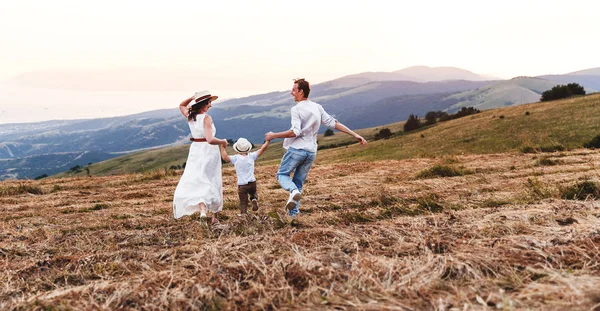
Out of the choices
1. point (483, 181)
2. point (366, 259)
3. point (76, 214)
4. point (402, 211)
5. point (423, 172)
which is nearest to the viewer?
point (366, 259)

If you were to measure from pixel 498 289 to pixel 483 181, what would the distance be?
8.50 m

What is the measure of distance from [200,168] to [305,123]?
2290mm

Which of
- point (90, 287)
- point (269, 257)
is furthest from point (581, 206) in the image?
point (90, 287)

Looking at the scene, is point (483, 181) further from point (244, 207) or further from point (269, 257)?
point (269, 257)

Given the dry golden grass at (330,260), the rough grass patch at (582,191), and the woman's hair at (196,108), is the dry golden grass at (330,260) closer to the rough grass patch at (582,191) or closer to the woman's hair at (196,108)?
the rough grass patch at (582,191)

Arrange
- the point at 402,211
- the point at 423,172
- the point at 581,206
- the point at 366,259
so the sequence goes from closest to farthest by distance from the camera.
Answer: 1. the point at 366,259
2. the point at 581,206
3. the point at 402,211
4. the point at 423,172

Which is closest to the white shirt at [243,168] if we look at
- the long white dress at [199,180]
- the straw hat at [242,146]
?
the straw hat at [242,146]

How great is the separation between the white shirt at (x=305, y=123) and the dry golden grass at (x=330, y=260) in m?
1.50

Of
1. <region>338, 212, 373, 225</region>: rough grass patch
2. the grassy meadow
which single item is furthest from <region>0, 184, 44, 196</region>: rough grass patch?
<region>338, 212, 373, 225</region>: rough grass patch

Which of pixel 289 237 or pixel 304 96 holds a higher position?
pixel 304 96

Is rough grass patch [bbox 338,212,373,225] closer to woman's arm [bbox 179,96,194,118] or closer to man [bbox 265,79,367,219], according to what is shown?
man [bbox 265,79,367,219]

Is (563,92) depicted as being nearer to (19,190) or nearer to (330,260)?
(19,190)

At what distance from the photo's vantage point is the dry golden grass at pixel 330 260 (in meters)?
3.11

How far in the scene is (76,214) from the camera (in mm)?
9172
